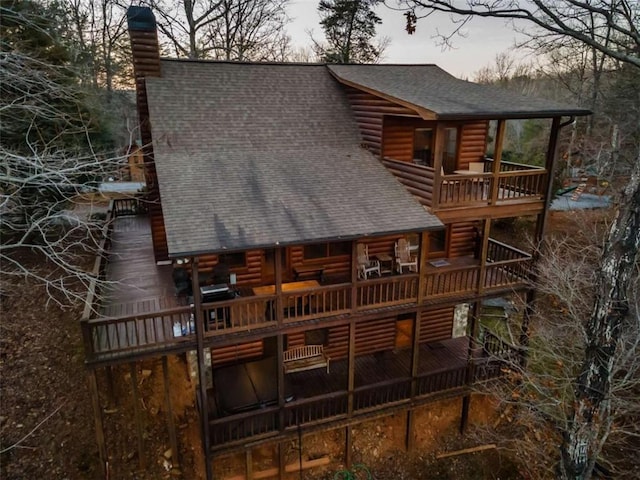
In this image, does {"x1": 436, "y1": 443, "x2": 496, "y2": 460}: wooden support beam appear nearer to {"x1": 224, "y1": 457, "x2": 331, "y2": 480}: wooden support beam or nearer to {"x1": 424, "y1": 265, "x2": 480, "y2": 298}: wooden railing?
{"x1": 224, "y1": 457, "x2": 331, "y2": 480}: wooden support beam

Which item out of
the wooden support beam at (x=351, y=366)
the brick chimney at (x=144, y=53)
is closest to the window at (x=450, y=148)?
the wooden support beam at (x=351, y=366)

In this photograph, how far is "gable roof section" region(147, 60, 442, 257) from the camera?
9.45m

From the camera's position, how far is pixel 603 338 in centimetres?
912

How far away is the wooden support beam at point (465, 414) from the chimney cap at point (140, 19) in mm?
14277

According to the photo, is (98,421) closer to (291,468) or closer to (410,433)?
(291,468)

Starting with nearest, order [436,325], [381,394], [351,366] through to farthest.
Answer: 1. [351,366]
2. [381,394]
3. [436,325]

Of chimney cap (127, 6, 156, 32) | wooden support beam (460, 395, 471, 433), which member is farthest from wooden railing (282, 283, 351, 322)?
chimney cap (127, 6, 156, 32)

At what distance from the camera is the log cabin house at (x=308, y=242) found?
32.3 feet

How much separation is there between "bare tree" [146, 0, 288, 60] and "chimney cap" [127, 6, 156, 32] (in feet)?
42.0

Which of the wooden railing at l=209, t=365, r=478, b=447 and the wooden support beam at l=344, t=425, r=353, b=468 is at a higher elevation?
the wooden railing at l=209, t=365, r=478, b=447

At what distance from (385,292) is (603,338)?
16.9ft

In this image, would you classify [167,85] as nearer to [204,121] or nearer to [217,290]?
[204,121]

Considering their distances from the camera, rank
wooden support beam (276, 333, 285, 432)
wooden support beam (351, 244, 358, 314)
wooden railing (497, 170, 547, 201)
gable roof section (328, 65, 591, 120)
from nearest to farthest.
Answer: gable roof section (328, 65, 591, 120)
wooden support beam (351, 244, 358, 314)
wooden support beam (276, 333, 285, 432)
wooden railing (497, 170, 547, 201)

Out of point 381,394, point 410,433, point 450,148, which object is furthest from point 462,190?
point 410,433
